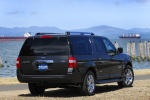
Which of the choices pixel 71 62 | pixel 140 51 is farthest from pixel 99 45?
pixel 140 51

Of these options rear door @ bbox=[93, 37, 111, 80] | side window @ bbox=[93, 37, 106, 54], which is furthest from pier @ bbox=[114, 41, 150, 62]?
side window @ bbox=[93, 37, 106, 54]

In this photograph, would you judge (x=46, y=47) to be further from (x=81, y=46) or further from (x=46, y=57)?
(x=81, y=46)

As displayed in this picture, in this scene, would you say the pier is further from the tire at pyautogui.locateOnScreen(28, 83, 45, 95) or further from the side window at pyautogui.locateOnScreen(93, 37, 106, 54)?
the tire at pyautogui.locateOnScreen(28, 83, 45, 95)

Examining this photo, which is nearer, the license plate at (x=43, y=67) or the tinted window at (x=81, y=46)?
the license plate at (x=43, y=67)

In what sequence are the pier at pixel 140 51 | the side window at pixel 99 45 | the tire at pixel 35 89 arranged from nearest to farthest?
the tire at pixel 35 89
the side window at pixel 99 45
the pier at pixel 140 51

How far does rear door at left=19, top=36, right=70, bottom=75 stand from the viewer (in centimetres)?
1386

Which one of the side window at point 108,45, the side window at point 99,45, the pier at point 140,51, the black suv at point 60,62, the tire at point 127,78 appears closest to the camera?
the black suv at point 60,62

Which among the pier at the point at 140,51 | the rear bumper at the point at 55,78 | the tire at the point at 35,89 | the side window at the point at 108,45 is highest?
the side window at the point at 108,45

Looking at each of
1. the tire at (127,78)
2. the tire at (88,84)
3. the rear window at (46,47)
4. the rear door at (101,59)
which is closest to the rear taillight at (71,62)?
the rear window at (46,47)

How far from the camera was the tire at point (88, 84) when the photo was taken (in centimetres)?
1414

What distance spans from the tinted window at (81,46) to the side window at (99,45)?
0.43 meters

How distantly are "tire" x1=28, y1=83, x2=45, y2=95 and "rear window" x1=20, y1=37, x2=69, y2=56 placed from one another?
111 centimetres

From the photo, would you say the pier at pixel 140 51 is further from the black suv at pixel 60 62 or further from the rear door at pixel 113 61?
the black suv at pixel 60 62

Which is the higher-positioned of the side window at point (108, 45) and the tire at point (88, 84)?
the side window at point (108, 45)
